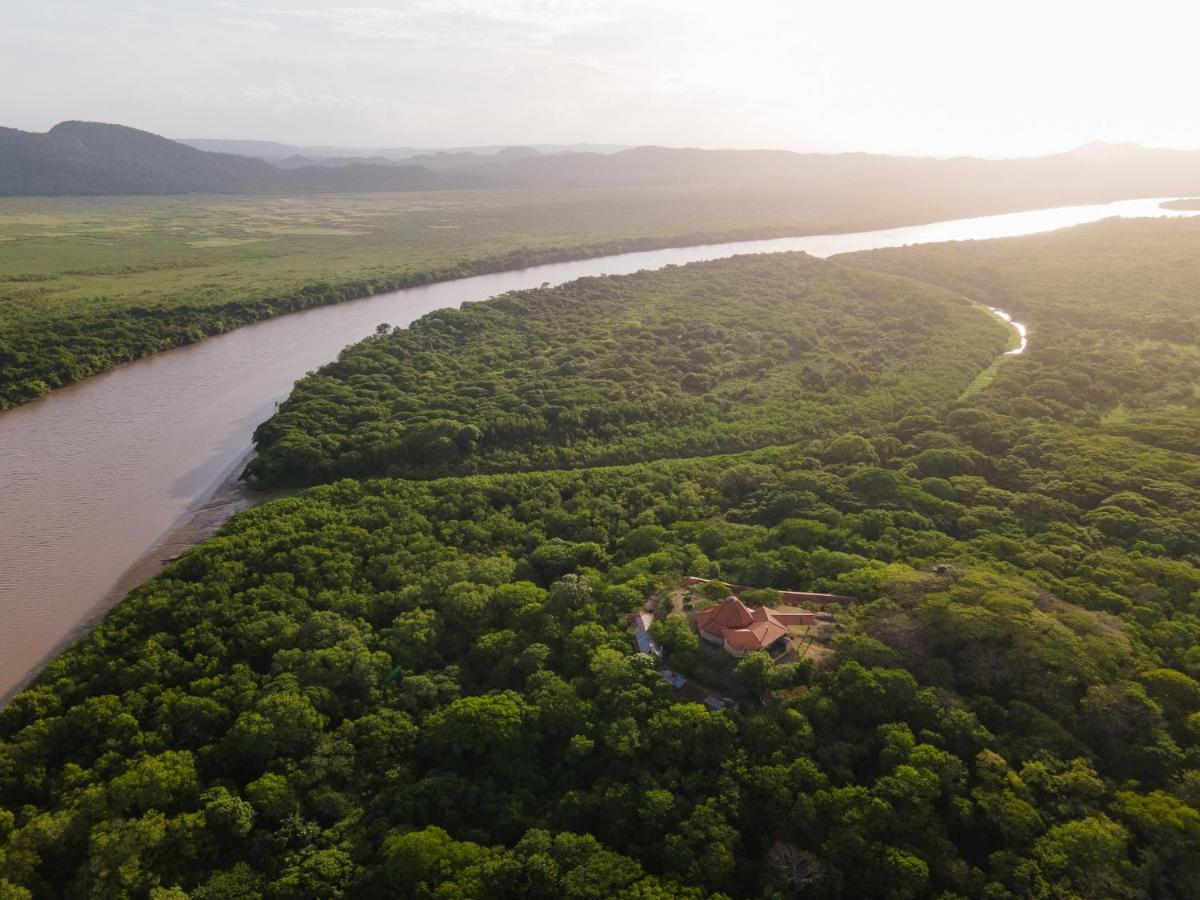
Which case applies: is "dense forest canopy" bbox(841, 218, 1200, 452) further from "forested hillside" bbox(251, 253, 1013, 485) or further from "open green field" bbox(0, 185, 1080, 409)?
"open green field" bbox(0, 185, 1080, 409)

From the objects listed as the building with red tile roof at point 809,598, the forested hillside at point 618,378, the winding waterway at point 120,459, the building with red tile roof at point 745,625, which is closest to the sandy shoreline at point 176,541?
the winding waterway at point 120,459

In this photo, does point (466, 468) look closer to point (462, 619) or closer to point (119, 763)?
point (462, 619)

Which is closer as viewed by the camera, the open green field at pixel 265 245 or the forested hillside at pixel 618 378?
the forested hillside at pixel 618 378

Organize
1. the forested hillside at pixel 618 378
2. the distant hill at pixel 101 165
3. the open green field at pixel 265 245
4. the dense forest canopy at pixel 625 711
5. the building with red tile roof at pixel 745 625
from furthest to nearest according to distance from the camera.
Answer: the distant hill at pixel 101 165 < the open green field at pixel 265 245 < the forested hillside at pixel 618 378 < the building with red tile roof at pixel 745 625 < the dense forest canopy at pixel 625 711

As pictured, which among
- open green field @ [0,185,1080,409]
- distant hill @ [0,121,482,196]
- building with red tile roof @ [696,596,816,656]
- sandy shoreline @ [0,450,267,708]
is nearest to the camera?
building with red tile roof @ [696,596,816,656]

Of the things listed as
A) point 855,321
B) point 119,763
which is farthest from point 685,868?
point 855,321

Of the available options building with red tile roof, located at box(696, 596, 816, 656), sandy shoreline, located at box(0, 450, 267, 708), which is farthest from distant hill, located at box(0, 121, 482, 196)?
building with red tile roof, located at box(696, 596, 816, 656)

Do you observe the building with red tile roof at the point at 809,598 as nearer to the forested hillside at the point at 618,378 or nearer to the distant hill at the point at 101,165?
the forested hillside at the point at 618,378
